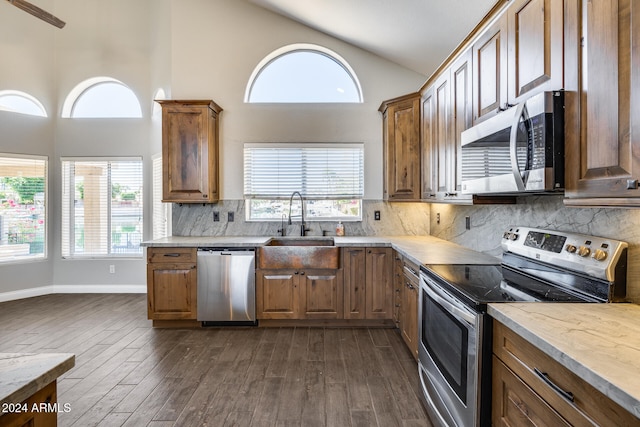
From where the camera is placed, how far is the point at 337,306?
3.59m

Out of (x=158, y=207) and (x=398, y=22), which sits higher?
(x=398, y=22)

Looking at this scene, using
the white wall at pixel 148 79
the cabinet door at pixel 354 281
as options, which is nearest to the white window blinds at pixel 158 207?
the white wall at pixel 148 79

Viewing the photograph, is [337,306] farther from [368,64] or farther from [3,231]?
[3,231]

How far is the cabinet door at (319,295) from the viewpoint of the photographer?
11.8 ft

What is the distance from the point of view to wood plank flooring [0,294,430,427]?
217 cm

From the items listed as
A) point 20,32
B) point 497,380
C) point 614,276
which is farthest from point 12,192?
point 614,276

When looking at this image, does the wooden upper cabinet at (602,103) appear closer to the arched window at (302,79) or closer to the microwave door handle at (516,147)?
the microwave door handle at (516,147)

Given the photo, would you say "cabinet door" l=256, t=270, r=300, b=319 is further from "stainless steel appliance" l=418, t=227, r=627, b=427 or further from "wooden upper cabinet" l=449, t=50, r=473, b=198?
"wooden upper cabinet" l=449, t=50, r=473, b=198

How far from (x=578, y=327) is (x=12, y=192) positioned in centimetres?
622

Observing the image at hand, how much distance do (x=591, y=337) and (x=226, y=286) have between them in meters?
3.10

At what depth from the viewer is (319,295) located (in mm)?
3586

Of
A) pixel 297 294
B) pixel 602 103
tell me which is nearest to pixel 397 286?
pixel 297 294

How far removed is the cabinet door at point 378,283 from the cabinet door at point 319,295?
0.30m

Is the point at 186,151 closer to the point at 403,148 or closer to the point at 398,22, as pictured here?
the point at 403,148
